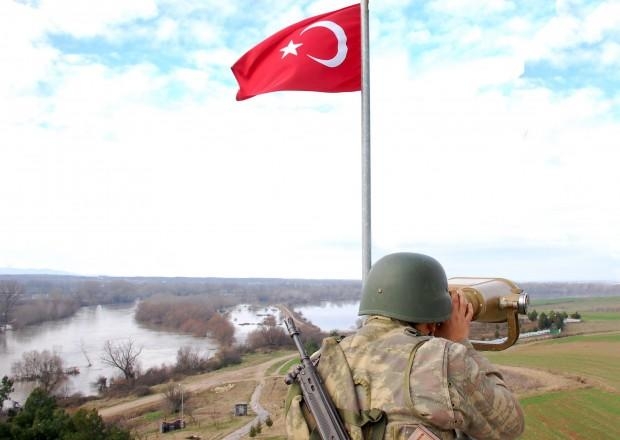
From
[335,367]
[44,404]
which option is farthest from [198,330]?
[335,367]

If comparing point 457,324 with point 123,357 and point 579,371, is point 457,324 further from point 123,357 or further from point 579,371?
point 123,357

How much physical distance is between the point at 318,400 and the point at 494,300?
3.05ft

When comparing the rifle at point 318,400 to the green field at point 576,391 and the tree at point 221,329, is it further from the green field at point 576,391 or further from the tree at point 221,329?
the tree at point 221,329

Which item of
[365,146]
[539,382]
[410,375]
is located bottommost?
[539,382]

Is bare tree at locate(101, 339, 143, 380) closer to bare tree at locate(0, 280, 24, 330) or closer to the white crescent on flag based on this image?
bare tree at locate(0, 280, 24, 330)

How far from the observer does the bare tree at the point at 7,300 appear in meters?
41.8

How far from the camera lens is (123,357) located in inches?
1235

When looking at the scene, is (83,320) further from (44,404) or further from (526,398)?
(526,398)

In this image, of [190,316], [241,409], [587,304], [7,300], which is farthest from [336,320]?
[7,300]

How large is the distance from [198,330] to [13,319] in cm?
1640

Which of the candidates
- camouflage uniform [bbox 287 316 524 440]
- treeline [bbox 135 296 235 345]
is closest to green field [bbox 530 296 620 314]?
camouflage uniform [bbox 287 316 524 440]

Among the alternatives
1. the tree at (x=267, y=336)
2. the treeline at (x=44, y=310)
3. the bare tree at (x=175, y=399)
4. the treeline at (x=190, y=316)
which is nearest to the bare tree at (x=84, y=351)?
the treeline at (x=190, y=316)

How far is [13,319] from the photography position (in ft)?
142

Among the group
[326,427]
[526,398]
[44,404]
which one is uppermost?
[326,427]
